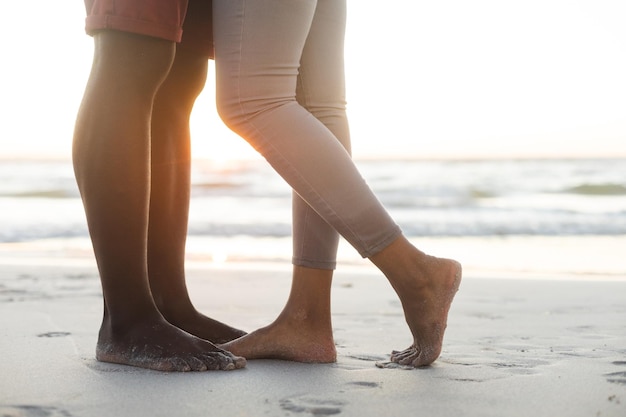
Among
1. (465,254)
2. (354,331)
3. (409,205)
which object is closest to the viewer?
(354,331)

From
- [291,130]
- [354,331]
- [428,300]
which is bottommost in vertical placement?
[354,331]

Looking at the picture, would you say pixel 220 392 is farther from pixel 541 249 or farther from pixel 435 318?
pixel 541 249

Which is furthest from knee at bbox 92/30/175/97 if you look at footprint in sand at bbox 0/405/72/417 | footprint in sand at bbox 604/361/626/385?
footprint in sand at bbox 604/361/626/385

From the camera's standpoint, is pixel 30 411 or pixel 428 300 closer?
pixel 30 411

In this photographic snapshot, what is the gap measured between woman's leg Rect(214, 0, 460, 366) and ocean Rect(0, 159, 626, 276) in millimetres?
3036

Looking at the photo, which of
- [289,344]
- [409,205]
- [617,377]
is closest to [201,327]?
[289,344]

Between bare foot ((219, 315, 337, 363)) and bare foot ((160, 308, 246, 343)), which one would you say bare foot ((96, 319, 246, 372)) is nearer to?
bare foot ((219, 315, 337, 363))

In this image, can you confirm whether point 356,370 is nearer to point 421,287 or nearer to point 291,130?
point 421,287

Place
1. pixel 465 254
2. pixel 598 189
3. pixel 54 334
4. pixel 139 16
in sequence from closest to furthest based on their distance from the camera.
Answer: pixel 139 16
pixel 54 334
pixel 465 254
pixel 598 189

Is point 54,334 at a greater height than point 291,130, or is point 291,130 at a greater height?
point 291,130

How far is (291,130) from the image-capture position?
155 centimetres

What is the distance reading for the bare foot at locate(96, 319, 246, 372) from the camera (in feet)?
5.04

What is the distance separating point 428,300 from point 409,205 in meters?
10.5

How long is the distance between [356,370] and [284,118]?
510 millimetres
